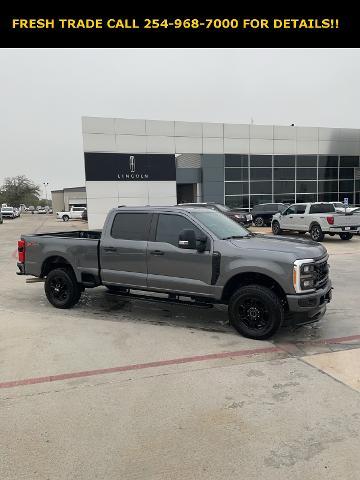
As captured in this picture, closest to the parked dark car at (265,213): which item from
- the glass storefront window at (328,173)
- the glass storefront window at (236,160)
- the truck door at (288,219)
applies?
the glass storefront window at (236,160)

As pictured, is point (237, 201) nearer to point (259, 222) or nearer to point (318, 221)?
point (259, 222)

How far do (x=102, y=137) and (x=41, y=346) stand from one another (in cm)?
2246

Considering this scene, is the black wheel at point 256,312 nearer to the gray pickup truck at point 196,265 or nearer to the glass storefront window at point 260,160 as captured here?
the gray pickup truck at point 196,265

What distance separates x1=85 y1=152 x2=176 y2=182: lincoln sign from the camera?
26219 millimetres

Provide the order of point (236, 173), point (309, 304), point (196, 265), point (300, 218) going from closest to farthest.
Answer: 1. point (309, 304)
2. point (196, 265)
3. point (300, 218)
4. point (236, 173)

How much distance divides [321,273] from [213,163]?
2413cm

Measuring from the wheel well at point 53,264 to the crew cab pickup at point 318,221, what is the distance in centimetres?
1364

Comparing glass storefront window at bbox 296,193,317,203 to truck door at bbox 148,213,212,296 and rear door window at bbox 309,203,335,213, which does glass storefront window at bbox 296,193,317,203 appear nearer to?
rear door window at bbox 309,203,335,213

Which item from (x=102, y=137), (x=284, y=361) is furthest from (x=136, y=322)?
(x=102, y=137)

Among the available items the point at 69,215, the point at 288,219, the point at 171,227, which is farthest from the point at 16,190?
the point at 171,227

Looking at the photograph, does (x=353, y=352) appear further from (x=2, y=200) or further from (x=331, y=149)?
(x=2, y=200)

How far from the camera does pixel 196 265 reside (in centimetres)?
596

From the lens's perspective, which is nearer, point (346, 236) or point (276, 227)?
point (346, 236)

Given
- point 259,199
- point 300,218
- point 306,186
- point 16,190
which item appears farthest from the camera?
point 16,190
